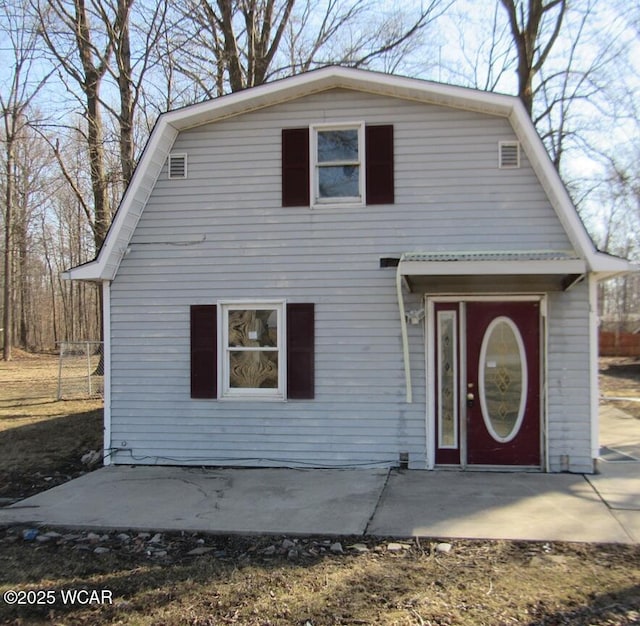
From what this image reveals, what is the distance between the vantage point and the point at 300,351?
308 inches

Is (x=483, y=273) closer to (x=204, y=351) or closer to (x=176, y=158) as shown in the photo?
(x=204, y=351)

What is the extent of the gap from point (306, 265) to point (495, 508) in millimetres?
3921

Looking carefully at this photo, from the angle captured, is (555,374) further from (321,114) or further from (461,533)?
(321,114)

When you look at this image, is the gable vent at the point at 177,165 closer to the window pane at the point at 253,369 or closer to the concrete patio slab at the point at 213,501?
the window pane at the point at 253,369

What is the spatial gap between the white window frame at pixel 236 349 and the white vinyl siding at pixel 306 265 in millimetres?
128

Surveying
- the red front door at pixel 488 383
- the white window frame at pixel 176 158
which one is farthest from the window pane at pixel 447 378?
the white window frame at pixel 176 158

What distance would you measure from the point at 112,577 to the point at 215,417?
3.59 m

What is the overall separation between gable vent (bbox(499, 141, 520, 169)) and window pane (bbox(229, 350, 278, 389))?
406 centimetres

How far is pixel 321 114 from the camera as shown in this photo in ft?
26.2

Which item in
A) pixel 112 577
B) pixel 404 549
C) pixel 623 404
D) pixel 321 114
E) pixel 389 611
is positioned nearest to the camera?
pixel 389 611

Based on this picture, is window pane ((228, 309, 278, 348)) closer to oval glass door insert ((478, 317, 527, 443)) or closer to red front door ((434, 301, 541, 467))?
red front door ((434, 301, 541, 467))

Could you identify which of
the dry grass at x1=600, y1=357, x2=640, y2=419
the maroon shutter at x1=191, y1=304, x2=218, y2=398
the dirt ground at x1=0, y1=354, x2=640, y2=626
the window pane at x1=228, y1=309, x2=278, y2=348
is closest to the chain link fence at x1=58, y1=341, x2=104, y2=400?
the maroon shutter at x1=191, y1=304, x2=218, y2=398

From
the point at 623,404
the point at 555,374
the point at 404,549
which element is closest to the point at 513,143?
the point at 555,374

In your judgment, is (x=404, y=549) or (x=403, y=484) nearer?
(x=404, y=549)
